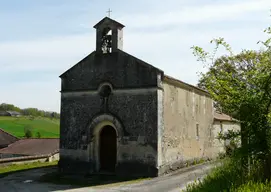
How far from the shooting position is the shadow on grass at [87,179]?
53.0 feet

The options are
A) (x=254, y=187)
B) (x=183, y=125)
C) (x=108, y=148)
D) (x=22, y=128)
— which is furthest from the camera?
(x=22, y=128)

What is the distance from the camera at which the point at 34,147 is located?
2948 centimetres

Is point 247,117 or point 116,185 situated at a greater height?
point 247,117

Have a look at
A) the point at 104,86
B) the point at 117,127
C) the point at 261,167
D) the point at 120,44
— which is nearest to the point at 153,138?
the point at 117,127

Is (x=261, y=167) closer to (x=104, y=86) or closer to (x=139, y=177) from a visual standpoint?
(x=139, y=177)

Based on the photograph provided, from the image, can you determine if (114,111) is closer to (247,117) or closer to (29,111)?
(247,117)

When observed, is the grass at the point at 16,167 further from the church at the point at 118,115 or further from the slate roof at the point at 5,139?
the slate roof at the point at 5,139

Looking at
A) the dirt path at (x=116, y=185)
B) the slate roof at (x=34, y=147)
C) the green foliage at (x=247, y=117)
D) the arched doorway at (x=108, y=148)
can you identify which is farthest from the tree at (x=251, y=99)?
the slate roof at (x=34, y=147)

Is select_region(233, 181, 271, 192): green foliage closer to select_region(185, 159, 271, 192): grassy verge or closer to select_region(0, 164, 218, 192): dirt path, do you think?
select_region(185, 159, 271, 192): grassy verge

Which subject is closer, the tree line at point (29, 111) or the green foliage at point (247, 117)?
the green foliage at point (247, 117)

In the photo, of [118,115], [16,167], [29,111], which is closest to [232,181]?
[118,115]

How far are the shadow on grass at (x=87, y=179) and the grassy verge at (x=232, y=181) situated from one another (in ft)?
21.7

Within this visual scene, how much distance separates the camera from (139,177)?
1695 centimetres

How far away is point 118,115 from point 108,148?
6.96ft
